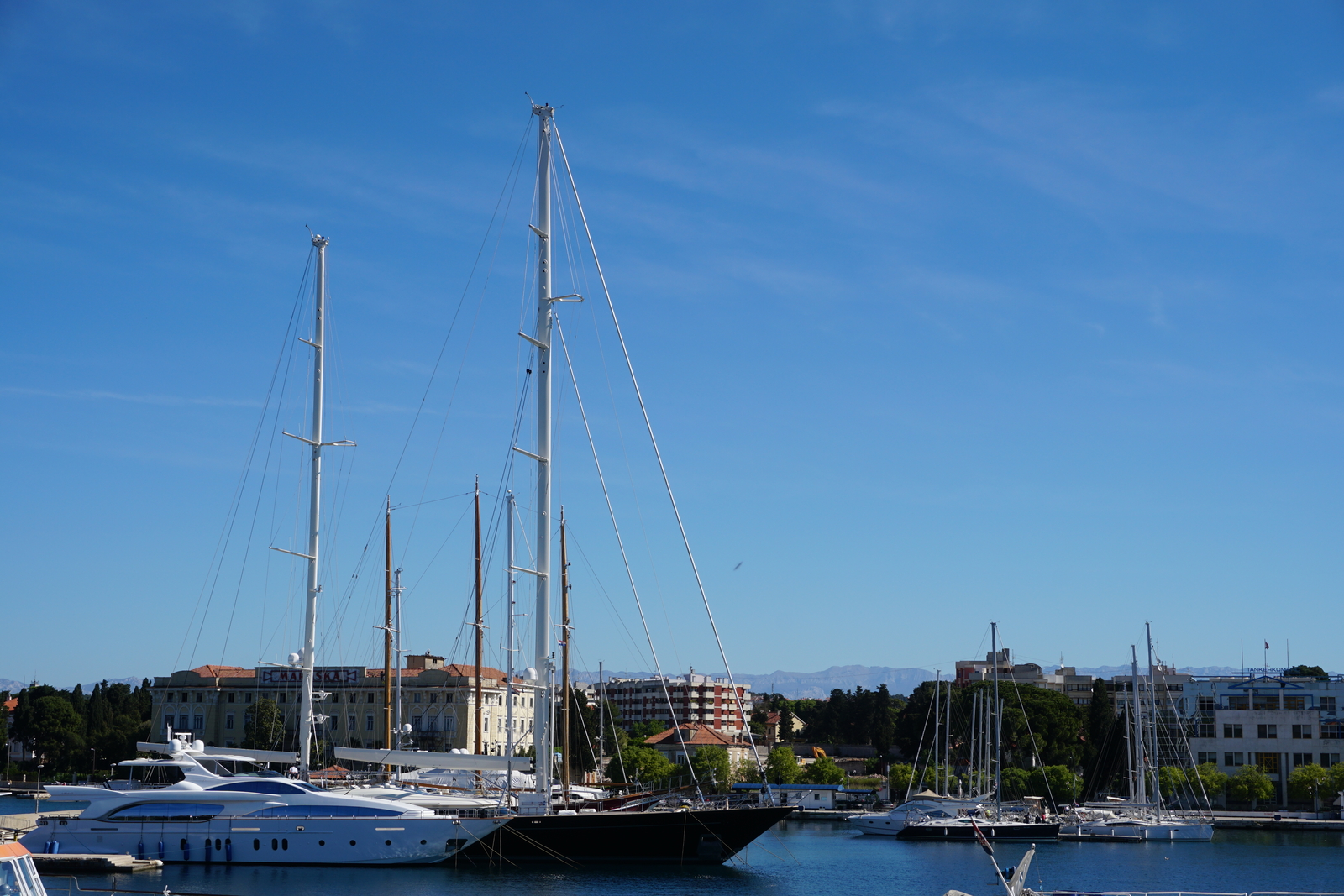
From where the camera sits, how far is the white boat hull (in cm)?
→ 4503

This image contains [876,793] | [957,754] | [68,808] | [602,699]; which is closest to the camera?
[68,808]

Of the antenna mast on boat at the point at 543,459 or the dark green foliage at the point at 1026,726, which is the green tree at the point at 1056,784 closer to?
the dark green foliage at the point at 1026,726

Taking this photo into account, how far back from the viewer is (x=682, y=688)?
192 meters

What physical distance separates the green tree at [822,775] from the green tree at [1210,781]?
30.8 m

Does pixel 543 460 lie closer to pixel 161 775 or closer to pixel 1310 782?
pixel 161 775

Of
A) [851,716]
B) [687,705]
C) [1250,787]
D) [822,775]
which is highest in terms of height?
[1250,787]

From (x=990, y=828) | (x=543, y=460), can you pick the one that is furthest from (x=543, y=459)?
(x=990, y=828)

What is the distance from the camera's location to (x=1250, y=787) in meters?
101

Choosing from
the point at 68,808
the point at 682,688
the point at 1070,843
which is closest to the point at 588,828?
the point at 68,808

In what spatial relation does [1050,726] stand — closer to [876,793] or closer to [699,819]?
[876,793]

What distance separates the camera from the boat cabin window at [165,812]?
4609 centimetres

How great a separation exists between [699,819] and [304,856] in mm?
13809

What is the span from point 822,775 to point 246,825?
8059 centimetres

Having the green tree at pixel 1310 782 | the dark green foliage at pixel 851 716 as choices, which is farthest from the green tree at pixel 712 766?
the dark green foliage at pixel 851 716
